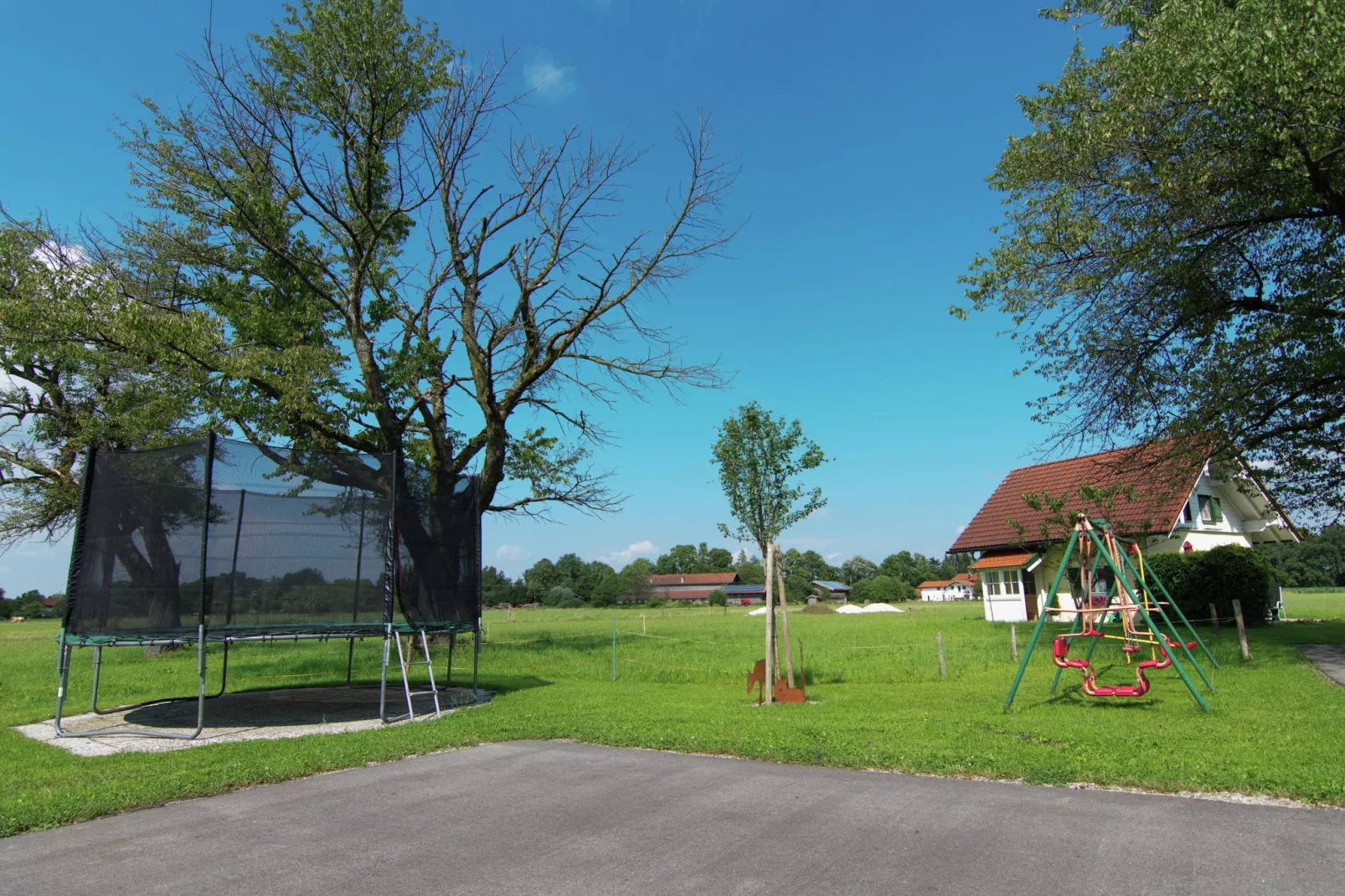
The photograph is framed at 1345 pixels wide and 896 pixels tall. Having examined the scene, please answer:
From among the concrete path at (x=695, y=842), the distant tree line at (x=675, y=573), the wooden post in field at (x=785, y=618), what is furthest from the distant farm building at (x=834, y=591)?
the concrete path at (x=695, y=842)

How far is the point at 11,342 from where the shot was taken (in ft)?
57.4

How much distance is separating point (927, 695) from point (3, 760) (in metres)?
11.4

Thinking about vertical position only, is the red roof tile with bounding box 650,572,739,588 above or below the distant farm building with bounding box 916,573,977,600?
above

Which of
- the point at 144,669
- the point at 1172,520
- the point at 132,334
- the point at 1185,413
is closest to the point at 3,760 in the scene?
the point at 132,334

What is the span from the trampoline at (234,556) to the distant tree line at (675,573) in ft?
160

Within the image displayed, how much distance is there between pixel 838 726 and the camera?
8.86m

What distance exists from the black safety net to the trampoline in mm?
15

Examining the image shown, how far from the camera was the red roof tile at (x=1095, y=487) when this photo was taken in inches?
623

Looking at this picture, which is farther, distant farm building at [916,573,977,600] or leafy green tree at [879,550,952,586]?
leafy green tree at [879,550,952,586]

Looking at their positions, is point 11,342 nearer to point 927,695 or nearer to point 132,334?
point 132,334

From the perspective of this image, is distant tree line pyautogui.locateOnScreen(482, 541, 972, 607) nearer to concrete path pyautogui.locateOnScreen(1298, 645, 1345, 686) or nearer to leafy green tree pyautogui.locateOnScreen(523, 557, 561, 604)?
leafy green tree pyautogui.locateOnScreen(523, 557, 561, 604)

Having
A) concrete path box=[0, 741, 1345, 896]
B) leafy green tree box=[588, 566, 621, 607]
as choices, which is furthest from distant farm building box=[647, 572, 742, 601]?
concrete path box=[0, 741, 1345, 896]

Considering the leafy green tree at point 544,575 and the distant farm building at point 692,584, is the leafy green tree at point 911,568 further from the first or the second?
the leafy green tree at point 544,575

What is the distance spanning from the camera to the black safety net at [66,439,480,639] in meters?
9.70
